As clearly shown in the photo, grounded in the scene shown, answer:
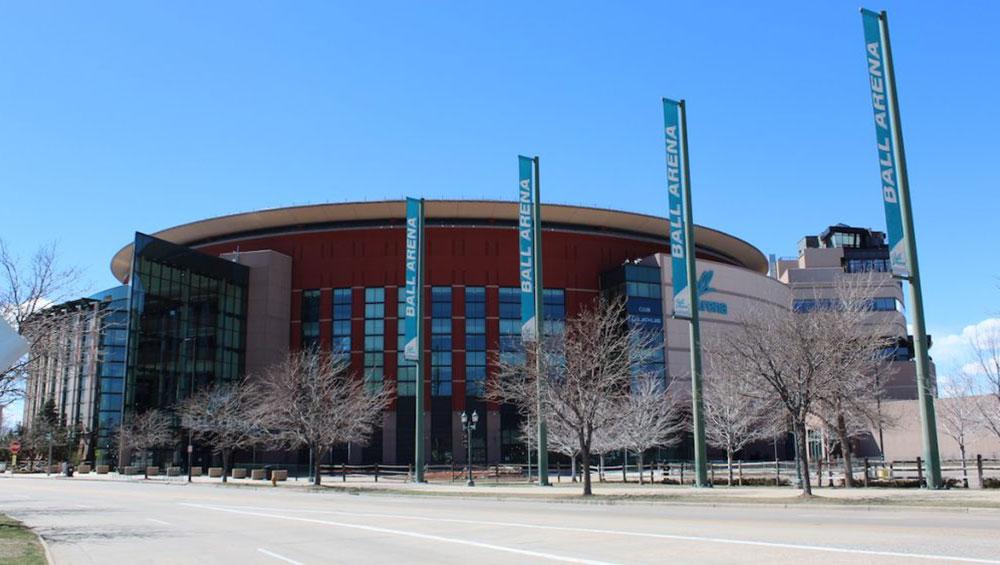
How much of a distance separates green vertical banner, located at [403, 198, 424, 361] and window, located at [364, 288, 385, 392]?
26.7 m

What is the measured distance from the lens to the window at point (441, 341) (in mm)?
77125

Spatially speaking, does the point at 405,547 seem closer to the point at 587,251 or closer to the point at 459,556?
the point at 459,556

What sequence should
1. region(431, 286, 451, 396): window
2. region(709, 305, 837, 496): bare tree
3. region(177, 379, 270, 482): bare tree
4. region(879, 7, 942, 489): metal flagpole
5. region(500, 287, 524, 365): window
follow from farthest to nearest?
region(431, 286, 451, 396): window
region(500, 287, 524, 365): window
region(177, 379, 270, 482): bare tree
region(709, 305, 837, 496): bare tree
region(879, 7, 942, 489): metal flagpole

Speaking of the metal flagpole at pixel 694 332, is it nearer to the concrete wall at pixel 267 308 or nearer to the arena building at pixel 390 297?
the arena building at pixel 390 297

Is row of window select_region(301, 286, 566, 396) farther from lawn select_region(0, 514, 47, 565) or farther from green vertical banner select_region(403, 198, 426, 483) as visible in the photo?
lawn select_region(0, 514, 47, 565)

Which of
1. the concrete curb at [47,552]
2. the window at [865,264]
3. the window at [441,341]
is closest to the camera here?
the concrete curb at [47,552]

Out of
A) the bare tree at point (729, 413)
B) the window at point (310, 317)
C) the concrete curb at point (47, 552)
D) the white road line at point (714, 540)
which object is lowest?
the concrete curb at point (47, 552)

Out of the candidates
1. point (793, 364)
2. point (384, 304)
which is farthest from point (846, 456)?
point (384, 304)

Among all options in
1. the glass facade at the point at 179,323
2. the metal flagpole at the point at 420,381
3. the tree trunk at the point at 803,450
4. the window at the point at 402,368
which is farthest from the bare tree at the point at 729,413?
the glass facade at the point at 179,323

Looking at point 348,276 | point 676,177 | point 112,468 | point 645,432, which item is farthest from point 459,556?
point 112,468

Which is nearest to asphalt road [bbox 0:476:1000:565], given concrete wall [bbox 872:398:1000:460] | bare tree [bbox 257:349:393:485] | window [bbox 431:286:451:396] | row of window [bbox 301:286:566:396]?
bare tree [bbox 257:349:393:485]

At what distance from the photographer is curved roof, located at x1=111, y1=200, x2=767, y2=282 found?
79.9 meters

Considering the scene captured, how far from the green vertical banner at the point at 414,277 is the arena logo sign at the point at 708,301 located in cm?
3379

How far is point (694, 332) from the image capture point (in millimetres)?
33406
